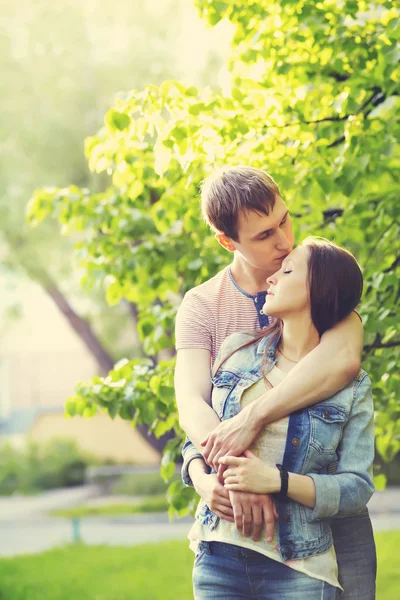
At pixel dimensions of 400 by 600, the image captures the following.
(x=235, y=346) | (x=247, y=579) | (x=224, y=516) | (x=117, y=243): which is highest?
(x=235, y=346)

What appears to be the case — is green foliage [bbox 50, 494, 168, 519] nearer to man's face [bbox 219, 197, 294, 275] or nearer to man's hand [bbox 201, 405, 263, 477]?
man's face [bbox 219, 197, 294, 275]

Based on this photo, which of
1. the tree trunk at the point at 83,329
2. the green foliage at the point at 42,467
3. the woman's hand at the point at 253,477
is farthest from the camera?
the green foliage at the point at 42,467

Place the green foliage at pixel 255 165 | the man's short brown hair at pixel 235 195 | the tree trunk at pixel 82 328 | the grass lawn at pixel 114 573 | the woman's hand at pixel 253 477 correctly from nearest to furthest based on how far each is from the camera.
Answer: the woman's hand at pixel 253 477, the man's short brown hair at pixel 235 195, the green foliage at pixel 255 165, the grass lawn at pixel 114 573, the tree trunk at pixel 82 328

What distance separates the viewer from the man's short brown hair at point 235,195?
2.30m

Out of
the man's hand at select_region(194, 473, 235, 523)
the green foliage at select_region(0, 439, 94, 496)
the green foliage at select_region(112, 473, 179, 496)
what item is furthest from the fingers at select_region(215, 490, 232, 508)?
the green foliage at select_region(0, 439, 94, 496)

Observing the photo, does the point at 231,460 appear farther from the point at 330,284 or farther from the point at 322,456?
the point at 330,284

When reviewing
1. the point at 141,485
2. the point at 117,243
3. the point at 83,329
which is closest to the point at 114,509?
the point at 141,485

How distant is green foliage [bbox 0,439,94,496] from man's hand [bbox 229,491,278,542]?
2105cm

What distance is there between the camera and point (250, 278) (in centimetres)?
245

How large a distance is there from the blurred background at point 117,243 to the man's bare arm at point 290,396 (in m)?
1.52

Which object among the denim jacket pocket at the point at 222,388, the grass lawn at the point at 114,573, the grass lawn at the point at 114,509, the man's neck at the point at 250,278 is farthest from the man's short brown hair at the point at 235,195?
the grass lawn at the point at 114,509

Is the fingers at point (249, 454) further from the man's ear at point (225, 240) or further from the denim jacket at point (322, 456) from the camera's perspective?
the man's ear at point (225, 240)

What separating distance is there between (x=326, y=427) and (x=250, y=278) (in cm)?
55

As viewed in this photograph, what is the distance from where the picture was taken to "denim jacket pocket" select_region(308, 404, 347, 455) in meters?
2.07
